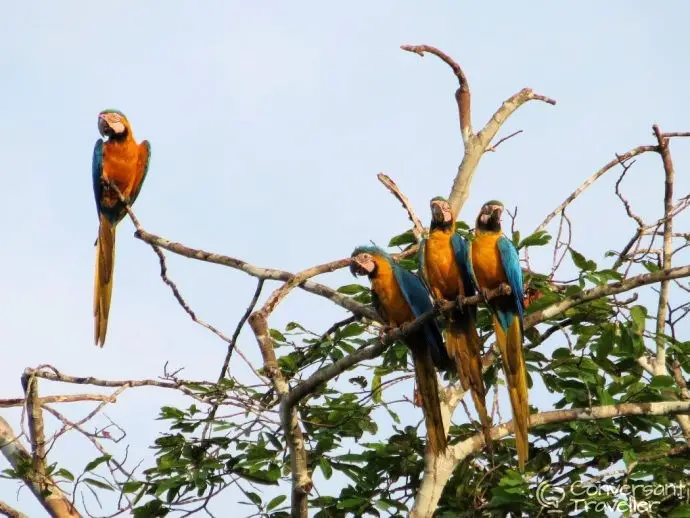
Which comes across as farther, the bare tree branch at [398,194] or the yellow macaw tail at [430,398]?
the bare tree branch at [398,194]

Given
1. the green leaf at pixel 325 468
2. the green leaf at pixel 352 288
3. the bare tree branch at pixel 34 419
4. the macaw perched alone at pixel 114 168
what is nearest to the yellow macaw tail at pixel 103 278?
the macaw perched alone at pixel 114 168

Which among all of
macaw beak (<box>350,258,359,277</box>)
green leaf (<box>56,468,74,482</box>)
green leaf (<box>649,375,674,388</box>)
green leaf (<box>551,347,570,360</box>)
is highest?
macaw beak (<box>350,258,359,277</box>)

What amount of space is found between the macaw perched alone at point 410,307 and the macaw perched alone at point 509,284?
1.13 ft

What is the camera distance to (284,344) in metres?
5.20

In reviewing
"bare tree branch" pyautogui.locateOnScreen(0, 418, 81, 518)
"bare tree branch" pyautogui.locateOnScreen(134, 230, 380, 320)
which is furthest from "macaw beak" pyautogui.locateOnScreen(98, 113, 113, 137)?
"bare tree branch" pyautogui.locateOnScreen(0, 418, 81, 518)

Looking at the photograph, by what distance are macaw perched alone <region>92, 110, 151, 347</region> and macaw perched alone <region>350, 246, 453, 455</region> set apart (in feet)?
7.60

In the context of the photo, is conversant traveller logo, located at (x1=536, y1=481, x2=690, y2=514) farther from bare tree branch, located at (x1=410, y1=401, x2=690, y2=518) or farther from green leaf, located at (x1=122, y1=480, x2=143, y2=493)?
green leaf, located at (x1=122, y1=480, x2=143, y2=493)

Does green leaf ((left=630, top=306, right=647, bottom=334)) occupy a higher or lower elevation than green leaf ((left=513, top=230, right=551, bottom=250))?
lower

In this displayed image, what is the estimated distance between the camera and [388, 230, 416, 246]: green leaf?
554 centimetres

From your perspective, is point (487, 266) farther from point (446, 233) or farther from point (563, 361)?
point (563, 361)

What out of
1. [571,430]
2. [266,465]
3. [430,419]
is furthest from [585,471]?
[266,465]

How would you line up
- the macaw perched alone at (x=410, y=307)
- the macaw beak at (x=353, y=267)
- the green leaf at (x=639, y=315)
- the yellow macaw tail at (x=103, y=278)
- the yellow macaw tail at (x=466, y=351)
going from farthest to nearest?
the yellow macaw tail at (x=103, y=278) → the macaw beak at (x=353, y=267) → the macaw perched alone at (x=410, y=307) → the yellow macaw tail at (x=466, y=351) → the green leaf at (x=639, y=315)

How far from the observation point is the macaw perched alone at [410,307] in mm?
5012

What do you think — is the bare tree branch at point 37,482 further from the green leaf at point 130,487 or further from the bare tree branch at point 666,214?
the bare tree branch at point 666,214
